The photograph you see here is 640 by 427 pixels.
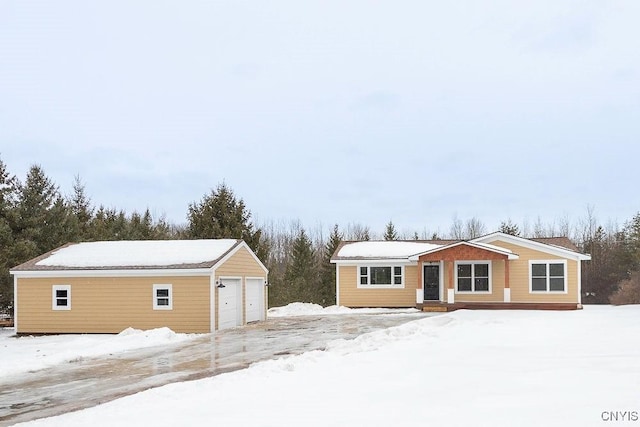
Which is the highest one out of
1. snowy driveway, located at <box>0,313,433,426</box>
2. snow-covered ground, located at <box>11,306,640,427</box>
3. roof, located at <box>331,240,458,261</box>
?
roof, located at <box>331,240,458,261</box>

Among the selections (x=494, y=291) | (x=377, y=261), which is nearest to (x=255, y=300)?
(x=377, y=261)

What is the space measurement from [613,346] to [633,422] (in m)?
6.21

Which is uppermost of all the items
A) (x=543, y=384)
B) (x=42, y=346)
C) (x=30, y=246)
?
(x=30, y=246)

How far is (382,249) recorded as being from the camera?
108 feet

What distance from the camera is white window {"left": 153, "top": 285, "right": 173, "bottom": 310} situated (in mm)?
22531

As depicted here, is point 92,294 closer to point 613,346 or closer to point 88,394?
point 88,394

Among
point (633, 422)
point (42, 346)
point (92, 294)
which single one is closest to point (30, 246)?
point (92, 294)

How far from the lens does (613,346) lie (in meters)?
12.1

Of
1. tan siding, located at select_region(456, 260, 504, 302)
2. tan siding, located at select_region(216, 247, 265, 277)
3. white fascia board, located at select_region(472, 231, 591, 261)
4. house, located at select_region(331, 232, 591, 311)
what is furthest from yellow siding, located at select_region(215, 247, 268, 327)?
white fascia board, located at select_region(472, 231, 591, 261)

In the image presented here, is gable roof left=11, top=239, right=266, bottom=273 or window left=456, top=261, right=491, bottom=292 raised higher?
gable roof left=11, top=239, right=266, bottom=273

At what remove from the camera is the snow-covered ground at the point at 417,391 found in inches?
290

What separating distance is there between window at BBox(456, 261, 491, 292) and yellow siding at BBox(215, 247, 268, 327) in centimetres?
955

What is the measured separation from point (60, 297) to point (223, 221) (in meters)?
14.9

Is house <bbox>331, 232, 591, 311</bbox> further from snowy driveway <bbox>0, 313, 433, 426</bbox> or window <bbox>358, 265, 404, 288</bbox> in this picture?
snowy driveway <bbox>0, 313, 433, 426</bbox>
